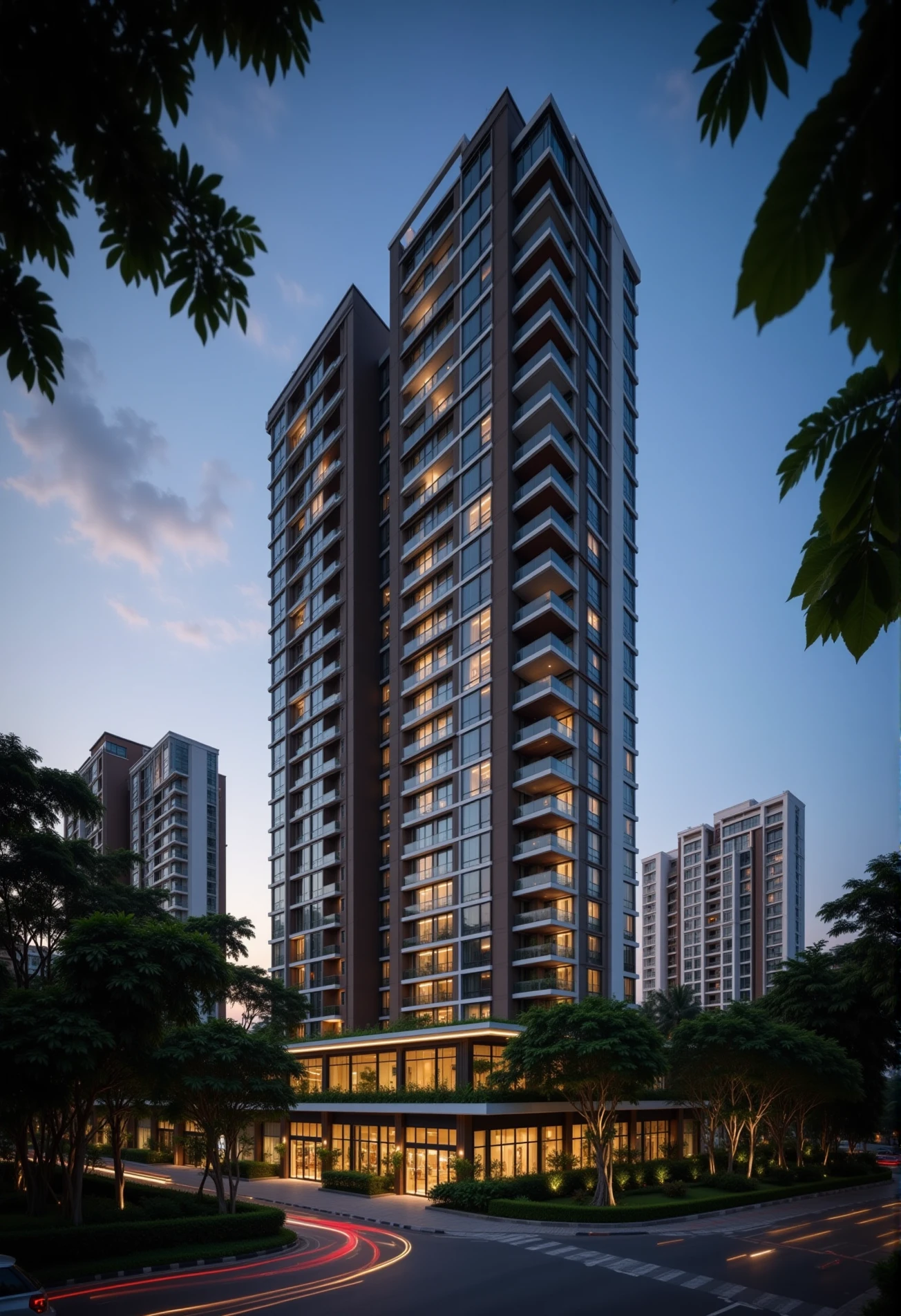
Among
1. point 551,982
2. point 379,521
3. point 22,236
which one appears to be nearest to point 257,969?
point 551,982

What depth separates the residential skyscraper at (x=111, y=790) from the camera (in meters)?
148

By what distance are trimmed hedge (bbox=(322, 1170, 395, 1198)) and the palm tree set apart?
52808 mm

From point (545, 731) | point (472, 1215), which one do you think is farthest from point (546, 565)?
point (472, 1215)

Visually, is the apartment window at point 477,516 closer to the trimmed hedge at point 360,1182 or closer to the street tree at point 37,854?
the street tree at point 37,854

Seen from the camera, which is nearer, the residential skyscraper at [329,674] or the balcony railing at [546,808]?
the balcony railing at [546,808]

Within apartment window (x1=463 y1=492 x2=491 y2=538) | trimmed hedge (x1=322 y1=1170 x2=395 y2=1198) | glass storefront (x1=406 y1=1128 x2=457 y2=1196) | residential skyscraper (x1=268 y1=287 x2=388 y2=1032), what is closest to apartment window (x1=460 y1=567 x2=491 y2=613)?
apartment window (x1=463 y1=492 x2=491 y2=538)

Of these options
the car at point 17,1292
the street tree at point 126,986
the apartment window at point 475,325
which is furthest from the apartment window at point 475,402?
the car at point 17,1292

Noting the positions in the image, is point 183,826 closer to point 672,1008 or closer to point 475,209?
point 672,1008

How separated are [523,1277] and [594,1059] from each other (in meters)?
15.7

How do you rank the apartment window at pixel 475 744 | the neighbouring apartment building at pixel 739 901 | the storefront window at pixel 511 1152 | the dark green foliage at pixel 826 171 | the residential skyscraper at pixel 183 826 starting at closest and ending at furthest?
1. the dark green foliage at pixel 826 171
2. the storefront window at pixel 511 1152
3. the apartment window at pixel 475 744
4. the residential skyscraper at pixel 183 826
5. the neighbouring apartment building at pixel 739 901

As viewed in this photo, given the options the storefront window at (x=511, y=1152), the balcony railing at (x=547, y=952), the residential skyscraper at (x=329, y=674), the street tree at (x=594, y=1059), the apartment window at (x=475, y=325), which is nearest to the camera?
the street tree at (x=594, y=1059)

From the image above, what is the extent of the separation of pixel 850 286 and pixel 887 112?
37cm

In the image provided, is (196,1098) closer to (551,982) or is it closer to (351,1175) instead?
(351,1175)

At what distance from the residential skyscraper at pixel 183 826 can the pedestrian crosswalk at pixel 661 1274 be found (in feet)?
319
